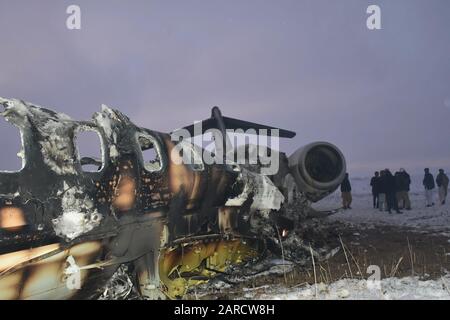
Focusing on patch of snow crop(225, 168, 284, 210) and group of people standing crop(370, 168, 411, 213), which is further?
group of people standing crop(370, 168, 411, 213)

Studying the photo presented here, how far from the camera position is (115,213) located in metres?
3.64

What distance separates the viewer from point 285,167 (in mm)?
8836

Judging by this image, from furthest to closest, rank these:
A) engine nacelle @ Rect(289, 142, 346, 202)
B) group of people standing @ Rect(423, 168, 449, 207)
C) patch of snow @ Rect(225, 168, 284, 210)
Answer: group of people standing @ Rect(423, 168, 449, 207), engine nacelle @ Rect(289, 142, 346, 202), patch of snow @ Rect(225, 168, 284, 210)

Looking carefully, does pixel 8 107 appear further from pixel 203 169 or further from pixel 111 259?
pixel 203 169

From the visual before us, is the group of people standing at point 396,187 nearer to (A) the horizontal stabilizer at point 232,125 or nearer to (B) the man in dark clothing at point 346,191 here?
(B) the man in dark clothing at point 346,191

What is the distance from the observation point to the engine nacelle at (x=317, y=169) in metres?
8.56

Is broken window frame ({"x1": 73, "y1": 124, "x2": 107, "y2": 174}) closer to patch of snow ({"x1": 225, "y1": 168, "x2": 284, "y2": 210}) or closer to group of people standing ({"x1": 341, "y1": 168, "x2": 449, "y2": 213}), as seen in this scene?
patch of snow ({"x1": 225, "y1": 168, "x2": 284, "y2": 210})

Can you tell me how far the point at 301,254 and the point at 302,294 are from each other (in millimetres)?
2650

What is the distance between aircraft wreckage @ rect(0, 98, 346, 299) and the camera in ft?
9.48

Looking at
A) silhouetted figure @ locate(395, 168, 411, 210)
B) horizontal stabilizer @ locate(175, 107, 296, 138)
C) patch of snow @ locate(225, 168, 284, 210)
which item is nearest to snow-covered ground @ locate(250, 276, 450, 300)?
patch of snow @ locate(225, 168, 284, 210)

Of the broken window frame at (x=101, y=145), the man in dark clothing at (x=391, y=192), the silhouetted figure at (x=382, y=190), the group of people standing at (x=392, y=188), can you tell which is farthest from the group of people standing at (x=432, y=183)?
the broken window frame at (x=101, y=145)

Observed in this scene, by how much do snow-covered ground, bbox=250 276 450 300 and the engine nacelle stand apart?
3917mm

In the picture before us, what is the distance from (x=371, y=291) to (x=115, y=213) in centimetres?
288
